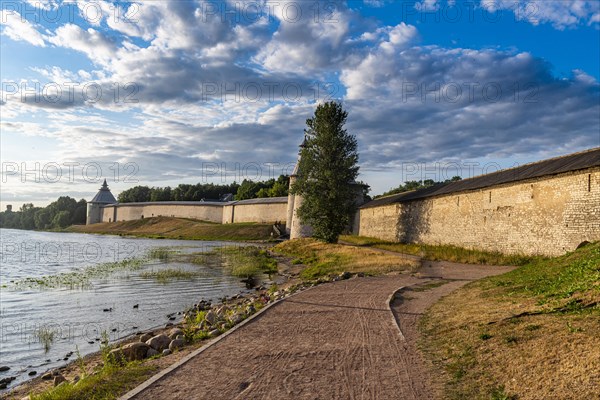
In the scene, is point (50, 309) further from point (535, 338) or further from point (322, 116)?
point (322, 116)

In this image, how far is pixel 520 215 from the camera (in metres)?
19.0

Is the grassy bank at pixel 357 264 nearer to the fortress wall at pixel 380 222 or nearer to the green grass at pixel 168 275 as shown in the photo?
the green grass at pixel 168 275

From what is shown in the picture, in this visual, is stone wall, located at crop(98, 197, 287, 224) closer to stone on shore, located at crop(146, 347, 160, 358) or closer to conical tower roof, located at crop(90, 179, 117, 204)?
conical tower roof, located at crop(90, 179, 117, 204)

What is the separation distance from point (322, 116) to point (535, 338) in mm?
30822

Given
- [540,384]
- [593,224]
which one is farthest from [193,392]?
[593,224]

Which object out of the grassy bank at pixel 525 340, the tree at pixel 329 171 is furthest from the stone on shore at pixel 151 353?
the tree at pixel 329 171

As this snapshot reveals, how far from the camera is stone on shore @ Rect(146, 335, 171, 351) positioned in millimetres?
7981

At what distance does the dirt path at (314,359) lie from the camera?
496 cm

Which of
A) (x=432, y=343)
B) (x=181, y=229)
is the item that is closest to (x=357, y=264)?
(x=432, y=343)

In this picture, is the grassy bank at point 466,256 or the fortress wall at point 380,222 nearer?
the grassy bank at point 466,256

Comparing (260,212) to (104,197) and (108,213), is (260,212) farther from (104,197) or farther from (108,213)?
(104,197)

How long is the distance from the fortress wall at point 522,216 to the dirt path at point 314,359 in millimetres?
9270

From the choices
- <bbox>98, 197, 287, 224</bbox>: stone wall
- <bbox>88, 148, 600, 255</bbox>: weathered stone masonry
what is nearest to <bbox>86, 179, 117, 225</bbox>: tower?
<bbox>98, 197, 287, 224</bbox>: stone wall

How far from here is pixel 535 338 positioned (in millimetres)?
5883
